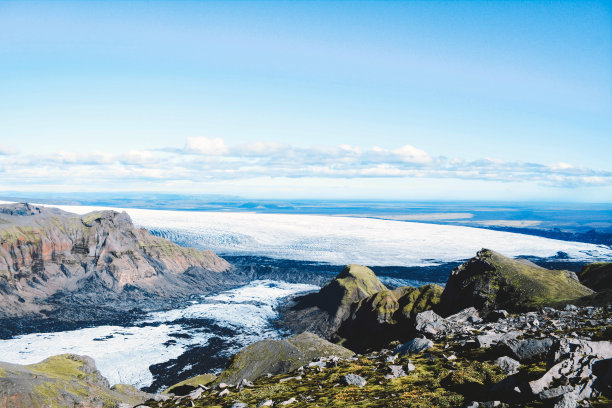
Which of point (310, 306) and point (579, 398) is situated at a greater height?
point (579, 398)

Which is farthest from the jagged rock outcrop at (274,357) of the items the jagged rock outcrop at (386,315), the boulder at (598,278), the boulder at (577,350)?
the jagged rock outcrop at (386,315)

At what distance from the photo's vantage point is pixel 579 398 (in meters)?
14.6

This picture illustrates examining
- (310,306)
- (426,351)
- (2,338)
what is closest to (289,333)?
(310,306)

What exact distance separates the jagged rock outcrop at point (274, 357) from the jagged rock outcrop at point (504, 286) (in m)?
24.6

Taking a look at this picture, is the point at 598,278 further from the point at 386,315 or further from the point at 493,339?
the point at 493,339

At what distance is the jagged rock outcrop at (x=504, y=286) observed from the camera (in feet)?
196

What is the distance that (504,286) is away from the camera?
212 feet

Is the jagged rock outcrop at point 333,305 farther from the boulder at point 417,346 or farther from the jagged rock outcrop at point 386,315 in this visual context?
the boulder at point 417,346

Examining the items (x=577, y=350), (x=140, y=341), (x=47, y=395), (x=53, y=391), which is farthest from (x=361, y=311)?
(x=577, y=350)

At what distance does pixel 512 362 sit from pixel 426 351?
25.6ft

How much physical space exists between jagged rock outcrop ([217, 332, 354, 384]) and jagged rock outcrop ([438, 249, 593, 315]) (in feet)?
80.7

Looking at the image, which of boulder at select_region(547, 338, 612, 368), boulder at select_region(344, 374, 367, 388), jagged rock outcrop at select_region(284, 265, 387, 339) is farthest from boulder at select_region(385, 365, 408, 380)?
jagged rock outcrop at select_region(284, 265, 387, 339)

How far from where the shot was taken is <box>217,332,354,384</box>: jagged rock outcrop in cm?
5878

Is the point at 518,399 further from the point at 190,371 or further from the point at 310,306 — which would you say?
the point at 310,306
